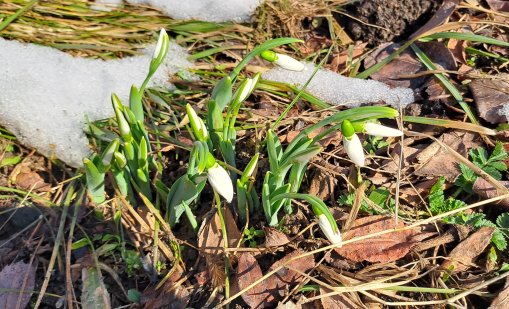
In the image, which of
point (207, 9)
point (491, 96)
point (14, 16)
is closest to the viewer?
point (491, 96)

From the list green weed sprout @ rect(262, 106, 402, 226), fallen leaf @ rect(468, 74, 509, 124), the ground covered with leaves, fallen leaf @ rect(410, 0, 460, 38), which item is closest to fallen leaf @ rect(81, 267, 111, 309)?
the ground covered with leaves

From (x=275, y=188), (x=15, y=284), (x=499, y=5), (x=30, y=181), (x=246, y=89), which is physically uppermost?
(x=499, y=5)

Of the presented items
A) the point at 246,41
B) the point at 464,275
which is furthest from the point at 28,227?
the point at 464,275

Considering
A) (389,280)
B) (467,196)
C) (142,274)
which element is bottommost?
(142,274)

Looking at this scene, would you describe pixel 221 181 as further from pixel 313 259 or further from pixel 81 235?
pixel 81 235

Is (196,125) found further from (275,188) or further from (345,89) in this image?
(345,89)

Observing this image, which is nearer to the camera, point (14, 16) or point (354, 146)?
point (354, 146)

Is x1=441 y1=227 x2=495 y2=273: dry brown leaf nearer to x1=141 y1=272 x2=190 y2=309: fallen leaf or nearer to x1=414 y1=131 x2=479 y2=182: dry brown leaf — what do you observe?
x1=414 y1=131 x2=479 y2=182: dry brown leaf

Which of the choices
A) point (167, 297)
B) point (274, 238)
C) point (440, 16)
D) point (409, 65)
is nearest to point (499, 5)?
point (440, 16)
